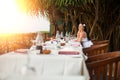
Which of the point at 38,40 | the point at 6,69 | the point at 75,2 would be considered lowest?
the point at 6,69

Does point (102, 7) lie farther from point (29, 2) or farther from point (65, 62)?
point (65, 62)

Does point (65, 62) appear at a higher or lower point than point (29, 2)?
lower

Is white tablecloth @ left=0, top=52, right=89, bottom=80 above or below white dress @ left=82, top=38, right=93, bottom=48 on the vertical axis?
below

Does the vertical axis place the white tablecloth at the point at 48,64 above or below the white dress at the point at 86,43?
below

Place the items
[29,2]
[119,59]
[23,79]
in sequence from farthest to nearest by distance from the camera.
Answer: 1. [29,2]
2. [119,59]
3. [23,79]

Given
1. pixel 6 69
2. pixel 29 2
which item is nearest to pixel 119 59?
pixel 6 69

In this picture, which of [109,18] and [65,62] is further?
[109,18]

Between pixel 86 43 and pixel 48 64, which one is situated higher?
pixel 86 43

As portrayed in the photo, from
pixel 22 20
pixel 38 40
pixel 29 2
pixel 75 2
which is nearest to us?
pixel 38 40

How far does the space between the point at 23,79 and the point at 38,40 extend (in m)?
2.04

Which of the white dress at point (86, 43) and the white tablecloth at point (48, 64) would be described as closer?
the white tablecloth at point (48, 64)

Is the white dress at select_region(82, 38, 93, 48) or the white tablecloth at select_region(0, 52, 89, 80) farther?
the white dress at select_region(82, 38, 93, 48)

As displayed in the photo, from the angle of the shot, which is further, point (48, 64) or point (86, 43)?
point (86, 43)

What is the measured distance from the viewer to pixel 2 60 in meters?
2.71
